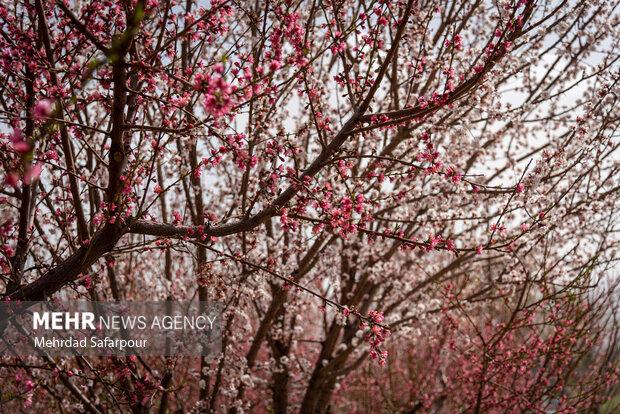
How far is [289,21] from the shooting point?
307 cm

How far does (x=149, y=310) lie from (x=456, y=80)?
5079 millimetres

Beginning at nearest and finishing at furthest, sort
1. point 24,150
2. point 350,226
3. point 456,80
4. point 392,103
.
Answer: point 24,150
point 350,226
point 456,80
point 392,103

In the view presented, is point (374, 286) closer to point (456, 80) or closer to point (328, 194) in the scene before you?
point (456, 80)

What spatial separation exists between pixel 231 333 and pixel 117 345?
1.37m

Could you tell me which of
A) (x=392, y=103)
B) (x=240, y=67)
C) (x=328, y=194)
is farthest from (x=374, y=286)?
(x=240, y=67)

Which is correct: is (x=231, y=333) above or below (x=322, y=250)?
below

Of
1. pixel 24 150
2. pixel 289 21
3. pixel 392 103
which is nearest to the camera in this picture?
pixel 24 150

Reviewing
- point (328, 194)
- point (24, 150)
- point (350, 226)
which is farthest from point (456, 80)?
point (24, 150)

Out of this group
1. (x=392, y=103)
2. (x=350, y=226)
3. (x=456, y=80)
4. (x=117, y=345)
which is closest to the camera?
(x=350, y=226)

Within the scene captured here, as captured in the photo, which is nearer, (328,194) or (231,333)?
(328,194)

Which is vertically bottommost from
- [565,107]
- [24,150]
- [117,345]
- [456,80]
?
[24,150]

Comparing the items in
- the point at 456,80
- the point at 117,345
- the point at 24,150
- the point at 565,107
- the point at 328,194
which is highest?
the point at 565,107

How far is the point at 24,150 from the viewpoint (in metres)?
1.19

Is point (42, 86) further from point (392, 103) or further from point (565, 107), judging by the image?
point (565, 107)
